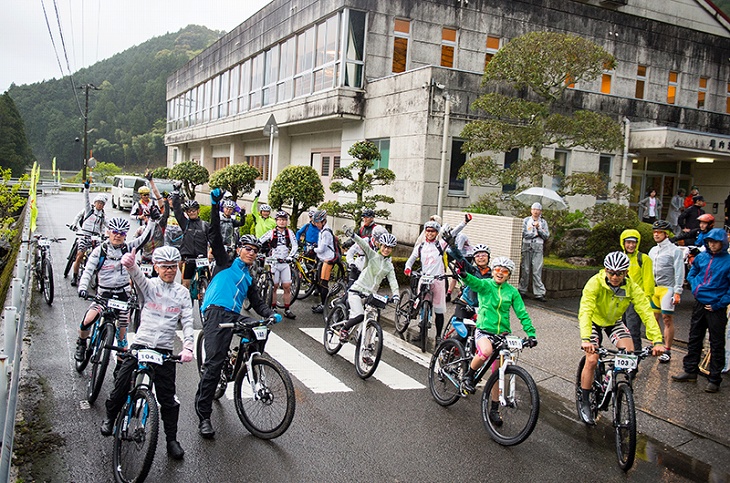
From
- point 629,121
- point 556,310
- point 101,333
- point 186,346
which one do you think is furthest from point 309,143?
point 186,346

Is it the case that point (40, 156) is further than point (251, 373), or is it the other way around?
point (40, 156)

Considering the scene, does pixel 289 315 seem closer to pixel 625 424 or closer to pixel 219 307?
pixel 219 307

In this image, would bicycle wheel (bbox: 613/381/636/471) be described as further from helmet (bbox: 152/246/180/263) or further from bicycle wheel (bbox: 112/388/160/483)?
helmet (bbox: 152/246/180/263)

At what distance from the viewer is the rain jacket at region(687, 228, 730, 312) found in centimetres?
785

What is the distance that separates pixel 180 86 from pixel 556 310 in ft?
129

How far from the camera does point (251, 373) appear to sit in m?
5.95

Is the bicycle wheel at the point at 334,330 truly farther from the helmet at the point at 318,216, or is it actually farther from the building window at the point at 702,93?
the building window at the point at 702,93

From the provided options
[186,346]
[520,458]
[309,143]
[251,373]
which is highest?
[309,143]

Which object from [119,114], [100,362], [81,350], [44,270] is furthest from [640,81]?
[119,114]

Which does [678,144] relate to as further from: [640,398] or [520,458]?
[520,458]

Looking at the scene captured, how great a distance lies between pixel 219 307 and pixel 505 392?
3.02m

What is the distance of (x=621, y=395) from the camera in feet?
19.4

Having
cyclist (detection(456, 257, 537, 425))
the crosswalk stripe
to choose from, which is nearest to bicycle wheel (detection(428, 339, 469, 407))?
cyclist (detection(456, 257, 537, 425))

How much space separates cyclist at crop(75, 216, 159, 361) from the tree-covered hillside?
3365 inches
